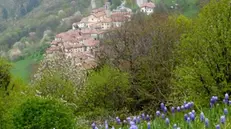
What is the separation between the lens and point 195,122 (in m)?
5.10

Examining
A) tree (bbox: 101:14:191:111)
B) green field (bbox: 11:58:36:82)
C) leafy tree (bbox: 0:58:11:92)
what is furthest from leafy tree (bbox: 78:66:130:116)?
green field (bbox: 11:58:36:82)

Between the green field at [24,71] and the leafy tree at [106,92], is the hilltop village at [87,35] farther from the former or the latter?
the leafy tree at [106,92]

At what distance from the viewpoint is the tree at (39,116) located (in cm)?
941

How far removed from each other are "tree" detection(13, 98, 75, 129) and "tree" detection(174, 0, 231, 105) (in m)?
3.36

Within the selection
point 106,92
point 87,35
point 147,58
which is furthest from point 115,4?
point 106,92

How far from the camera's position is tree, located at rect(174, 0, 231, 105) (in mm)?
10188

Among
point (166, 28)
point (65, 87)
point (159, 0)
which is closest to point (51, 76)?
point (65, 87)

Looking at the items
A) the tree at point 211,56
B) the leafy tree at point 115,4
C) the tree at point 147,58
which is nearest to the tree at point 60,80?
the tree at point 147,58

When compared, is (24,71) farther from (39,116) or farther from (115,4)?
(39,116)

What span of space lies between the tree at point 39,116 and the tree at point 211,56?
11.0 feet

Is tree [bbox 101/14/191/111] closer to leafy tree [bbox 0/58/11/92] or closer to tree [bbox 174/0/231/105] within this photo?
leafy tree [bbox 0/58/11/92]

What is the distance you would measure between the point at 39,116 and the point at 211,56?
4.48m

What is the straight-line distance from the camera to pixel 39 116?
9.45 m

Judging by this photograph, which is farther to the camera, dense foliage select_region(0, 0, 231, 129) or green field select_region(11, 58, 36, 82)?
green field select_region(11, 58, 36, 82)
